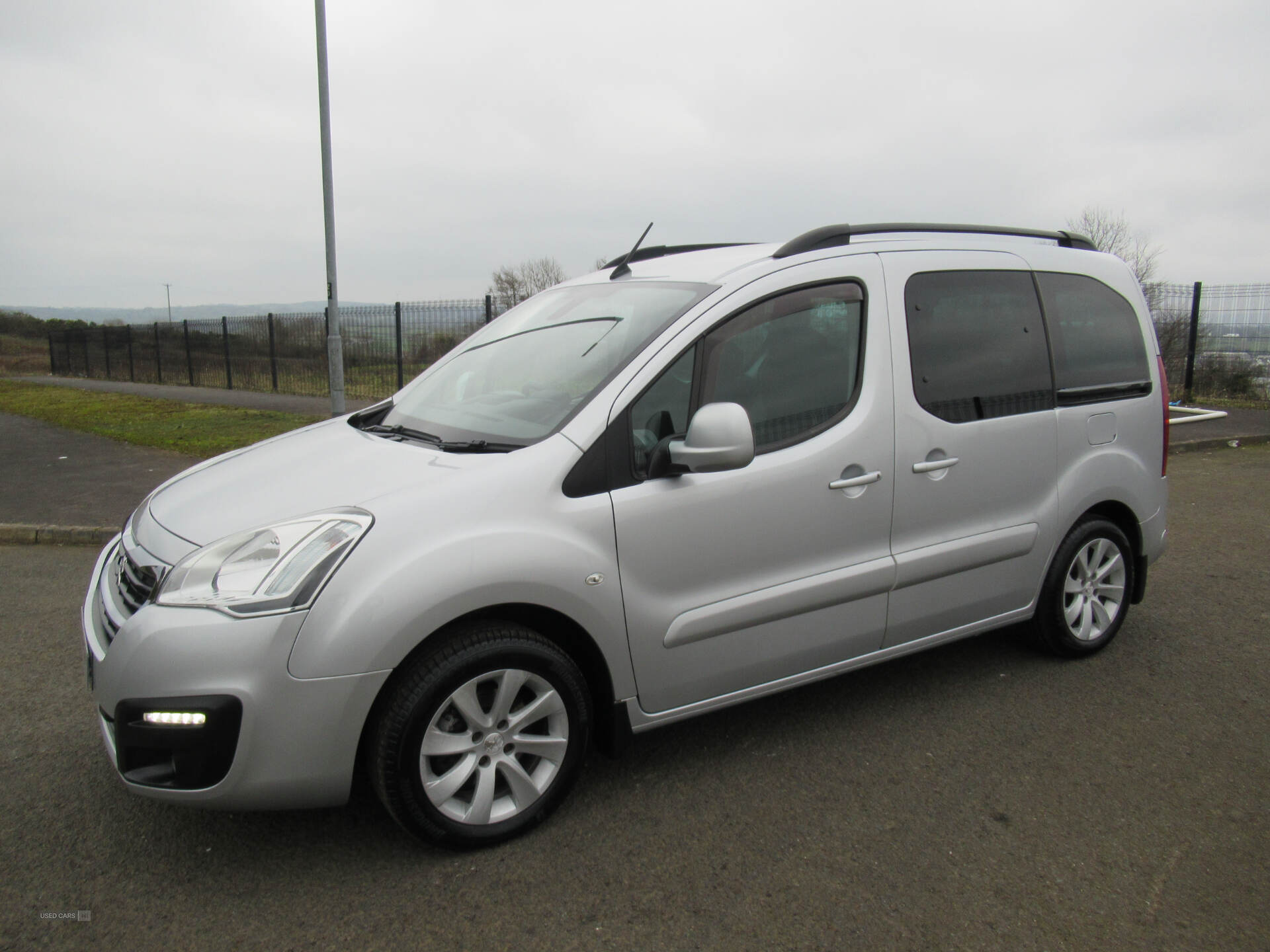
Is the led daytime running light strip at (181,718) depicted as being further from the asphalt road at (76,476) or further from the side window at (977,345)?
the asphalt road at (76,476)

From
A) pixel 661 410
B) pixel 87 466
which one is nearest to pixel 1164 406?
pixel 661 410

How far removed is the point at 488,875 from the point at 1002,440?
8.43 feet

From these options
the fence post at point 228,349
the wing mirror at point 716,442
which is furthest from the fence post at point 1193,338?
the fence post at point 228,349

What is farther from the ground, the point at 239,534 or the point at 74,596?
the point at 239,534

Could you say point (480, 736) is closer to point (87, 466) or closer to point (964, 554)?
point (964, 554)

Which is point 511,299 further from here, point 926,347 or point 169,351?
point 169,351

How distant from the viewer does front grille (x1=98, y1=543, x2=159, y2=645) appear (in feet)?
8.57

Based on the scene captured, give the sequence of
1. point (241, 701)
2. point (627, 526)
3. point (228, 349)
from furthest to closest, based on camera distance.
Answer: point (228, 349), point (627, 526), point (241, 701)

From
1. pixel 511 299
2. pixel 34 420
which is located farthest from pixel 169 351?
pixel 511 299

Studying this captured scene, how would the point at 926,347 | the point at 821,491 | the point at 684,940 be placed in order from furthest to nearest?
the point at 926,347, the point at 821,491, the point at 684,940

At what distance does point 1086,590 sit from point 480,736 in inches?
116

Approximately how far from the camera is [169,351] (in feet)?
84.9

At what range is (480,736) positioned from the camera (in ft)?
8.78

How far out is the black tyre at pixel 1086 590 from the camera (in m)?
4.02
